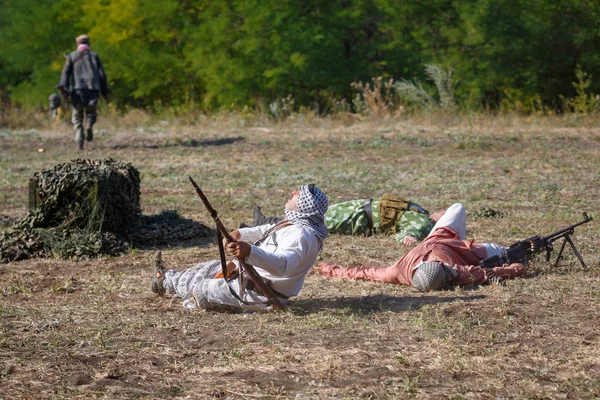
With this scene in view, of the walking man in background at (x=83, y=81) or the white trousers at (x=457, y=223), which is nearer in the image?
the white trousers at (x=457, y=223)

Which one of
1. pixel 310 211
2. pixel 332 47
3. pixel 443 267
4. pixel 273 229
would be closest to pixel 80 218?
pixel 273 229

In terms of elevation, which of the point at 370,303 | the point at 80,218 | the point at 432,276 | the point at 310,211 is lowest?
the point at 370,303

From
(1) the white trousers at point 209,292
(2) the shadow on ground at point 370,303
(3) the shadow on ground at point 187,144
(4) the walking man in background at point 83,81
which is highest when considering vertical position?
(4) the walking man in background at point 83,81

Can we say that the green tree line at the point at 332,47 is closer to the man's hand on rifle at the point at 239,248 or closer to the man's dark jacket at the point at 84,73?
the man's dark jacket at the point at 84,73

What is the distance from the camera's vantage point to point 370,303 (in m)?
6.47

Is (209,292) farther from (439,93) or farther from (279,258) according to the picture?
(439,93)

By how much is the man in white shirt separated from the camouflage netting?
247 cm

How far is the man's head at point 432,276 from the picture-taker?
22.0 ft

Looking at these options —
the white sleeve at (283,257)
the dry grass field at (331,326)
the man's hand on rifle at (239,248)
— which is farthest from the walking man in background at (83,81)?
the man's hand on rifle at (239,248)

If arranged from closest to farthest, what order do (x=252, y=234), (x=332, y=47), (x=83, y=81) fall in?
(x=252, y=234) < (x=83, y=81) < (x=332, y=47)

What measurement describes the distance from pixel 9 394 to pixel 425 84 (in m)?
24.4

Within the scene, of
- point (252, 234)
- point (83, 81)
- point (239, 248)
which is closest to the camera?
point (239, 248)

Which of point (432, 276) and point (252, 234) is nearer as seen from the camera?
point (252, 234)

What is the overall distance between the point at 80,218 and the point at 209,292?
9.65 ft
